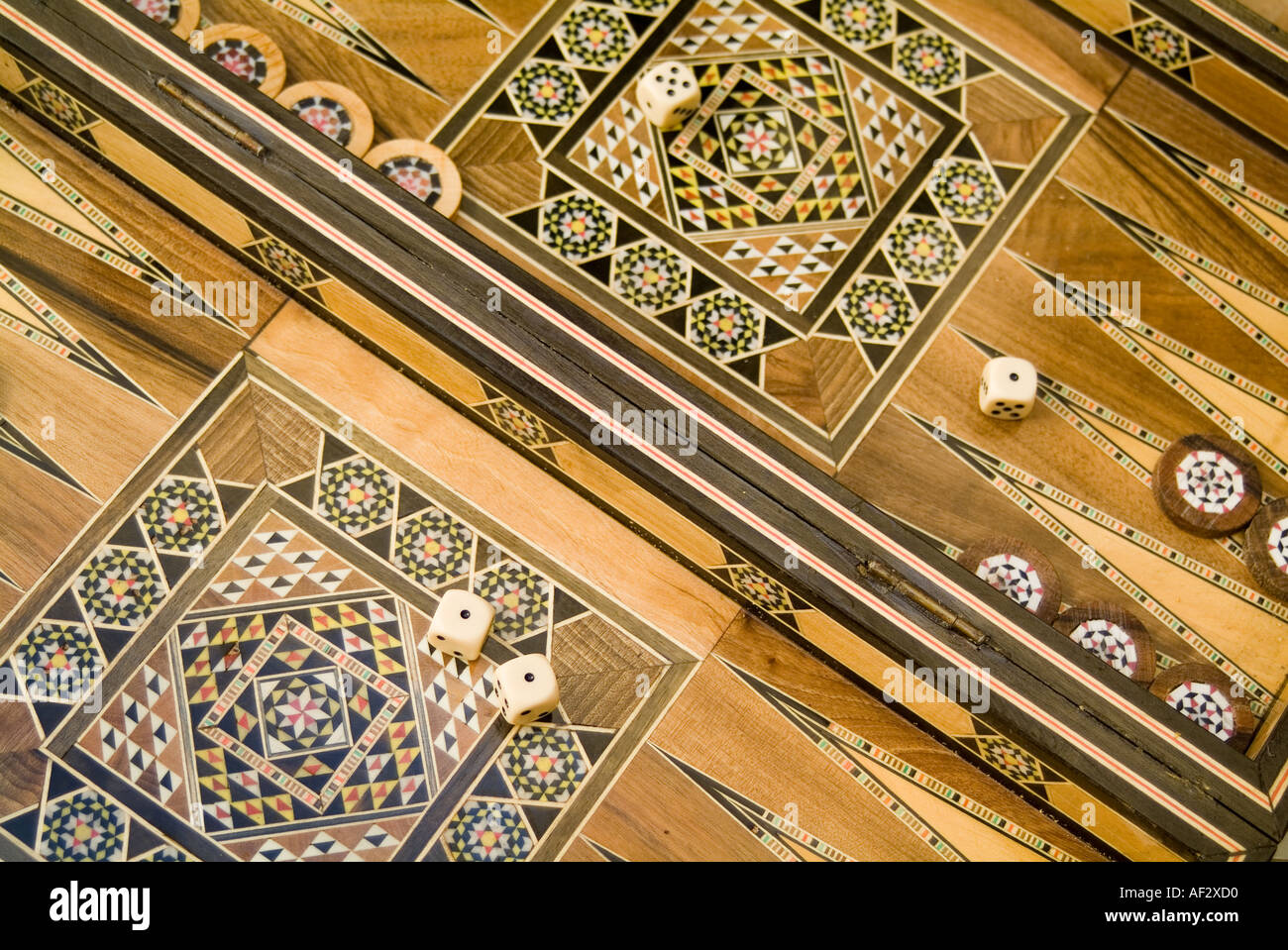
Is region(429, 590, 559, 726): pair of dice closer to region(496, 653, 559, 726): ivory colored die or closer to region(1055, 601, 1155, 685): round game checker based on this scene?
region(496, 653, 559, 726): ivory colored die

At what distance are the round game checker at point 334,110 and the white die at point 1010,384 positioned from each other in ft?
6.28

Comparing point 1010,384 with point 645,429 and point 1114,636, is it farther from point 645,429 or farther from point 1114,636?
point 645,429

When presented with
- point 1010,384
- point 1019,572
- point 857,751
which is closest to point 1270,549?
point 1019,572

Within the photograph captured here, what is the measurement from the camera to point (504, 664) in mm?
3701

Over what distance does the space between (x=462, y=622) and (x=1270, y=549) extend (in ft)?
7.48

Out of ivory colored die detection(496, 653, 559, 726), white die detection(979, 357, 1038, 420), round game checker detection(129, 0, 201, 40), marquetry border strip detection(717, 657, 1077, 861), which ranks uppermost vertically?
white die detection(979, 357, 1038, 420)

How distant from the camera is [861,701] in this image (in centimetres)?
381

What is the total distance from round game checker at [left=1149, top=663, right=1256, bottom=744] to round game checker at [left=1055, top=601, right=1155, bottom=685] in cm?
7

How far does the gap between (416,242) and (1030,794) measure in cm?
219

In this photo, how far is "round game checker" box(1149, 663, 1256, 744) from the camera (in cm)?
378

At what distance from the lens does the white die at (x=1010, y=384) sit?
3877 millimetres

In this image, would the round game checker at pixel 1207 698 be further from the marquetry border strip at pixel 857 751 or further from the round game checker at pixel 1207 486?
the marquetry border strip at pixel 857 751

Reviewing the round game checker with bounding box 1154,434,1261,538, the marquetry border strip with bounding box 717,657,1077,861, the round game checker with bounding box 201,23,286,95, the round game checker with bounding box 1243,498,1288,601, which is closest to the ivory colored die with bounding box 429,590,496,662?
the marquetry border strip with bounding box 717,657,1077,861

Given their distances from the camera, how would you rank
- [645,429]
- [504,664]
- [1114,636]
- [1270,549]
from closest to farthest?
1. [645,429]
2. [504,664]
3. [1114,636]
4. [1270,549]
